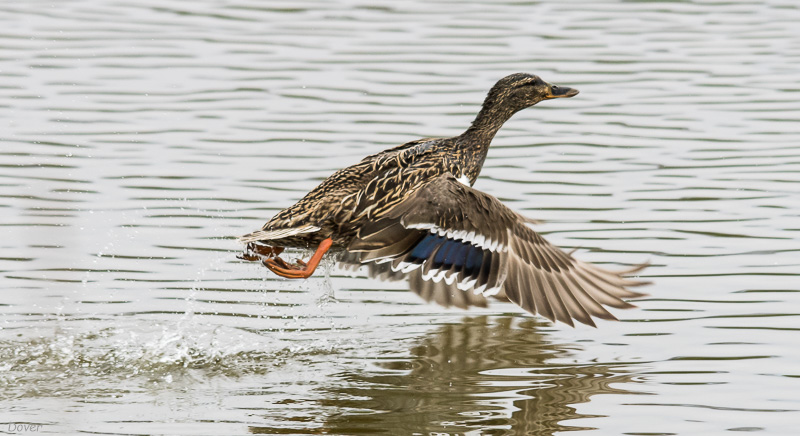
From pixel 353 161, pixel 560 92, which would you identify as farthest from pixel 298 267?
pixel 353 161

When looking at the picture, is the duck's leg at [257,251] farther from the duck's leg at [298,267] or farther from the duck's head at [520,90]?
the duck's head at [520,90]

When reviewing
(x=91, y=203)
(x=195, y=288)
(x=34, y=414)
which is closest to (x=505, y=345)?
(x=195, y=288)

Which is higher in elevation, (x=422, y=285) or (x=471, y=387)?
(x=422, y=285)

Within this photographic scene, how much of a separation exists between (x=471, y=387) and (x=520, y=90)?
249 centimetres

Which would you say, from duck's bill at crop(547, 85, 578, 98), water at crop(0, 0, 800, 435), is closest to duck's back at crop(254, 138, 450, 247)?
water at crop(0, 0, 800, 435)

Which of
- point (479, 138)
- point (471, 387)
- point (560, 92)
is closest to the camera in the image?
point (471, 387)

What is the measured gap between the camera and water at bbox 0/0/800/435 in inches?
266

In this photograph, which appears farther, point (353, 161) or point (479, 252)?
point (353, 161)

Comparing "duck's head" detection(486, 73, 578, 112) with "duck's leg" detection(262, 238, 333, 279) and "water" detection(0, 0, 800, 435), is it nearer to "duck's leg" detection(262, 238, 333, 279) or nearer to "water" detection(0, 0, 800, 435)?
"water" detection(0, 0, 800, 435)

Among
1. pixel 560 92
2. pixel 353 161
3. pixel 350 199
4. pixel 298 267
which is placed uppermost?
pixel 560 92

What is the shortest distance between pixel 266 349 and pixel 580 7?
10.2 m

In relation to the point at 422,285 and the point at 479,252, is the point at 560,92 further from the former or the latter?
the point at 479,252

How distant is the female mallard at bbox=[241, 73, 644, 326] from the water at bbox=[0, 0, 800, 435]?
15.2 inches

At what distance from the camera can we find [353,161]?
1084 cm
